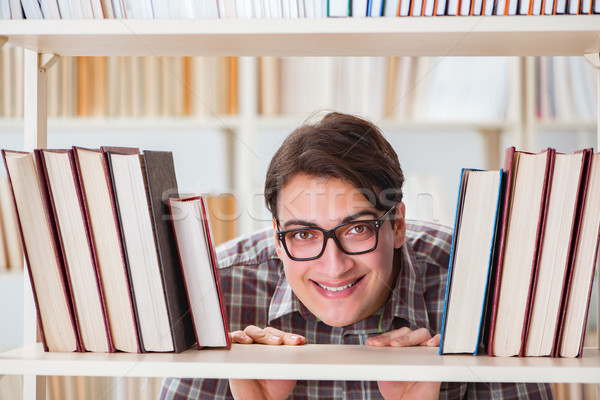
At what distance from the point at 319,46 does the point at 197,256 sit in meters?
0.35

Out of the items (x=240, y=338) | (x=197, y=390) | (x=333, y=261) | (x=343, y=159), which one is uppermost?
(x=343, y=159)

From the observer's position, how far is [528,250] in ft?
2.51

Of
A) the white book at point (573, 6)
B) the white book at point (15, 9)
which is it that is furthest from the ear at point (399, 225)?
the white book at point (15, 9)

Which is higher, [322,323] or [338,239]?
[338,239]

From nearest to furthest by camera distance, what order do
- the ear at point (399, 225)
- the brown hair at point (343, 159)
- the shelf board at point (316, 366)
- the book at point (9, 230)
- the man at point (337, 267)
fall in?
the shelf board at point (316, 366), the man at point (337, 267), the brown hair at point (343, 159), the ear at point (399, 225), the book at point (9, 230)

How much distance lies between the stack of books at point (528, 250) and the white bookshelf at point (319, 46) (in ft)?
0.17

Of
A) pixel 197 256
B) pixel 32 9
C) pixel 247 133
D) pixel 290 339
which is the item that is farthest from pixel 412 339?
pixel 247 133

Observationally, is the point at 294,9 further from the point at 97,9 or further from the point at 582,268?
the point at 582,268

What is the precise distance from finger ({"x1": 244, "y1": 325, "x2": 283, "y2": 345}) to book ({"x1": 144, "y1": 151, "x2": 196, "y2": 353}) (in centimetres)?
11

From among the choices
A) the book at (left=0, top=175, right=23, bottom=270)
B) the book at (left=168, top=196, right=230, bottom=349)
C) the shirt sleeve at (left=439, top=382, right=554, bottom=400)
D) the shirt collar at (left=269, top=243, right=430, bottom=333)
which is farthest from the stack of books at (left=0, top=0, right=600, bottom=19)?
the book at (left=0, top=175, right=23, bottom=270)

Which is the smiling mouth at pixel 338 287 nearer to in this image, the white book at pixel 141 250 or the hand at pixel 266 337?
the hand at pixel 266 337

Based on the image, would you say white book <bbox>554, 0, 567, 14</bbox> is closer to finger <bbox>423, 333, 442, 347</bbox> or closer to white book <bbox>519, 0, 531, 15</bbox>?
white book <bbox>519, 0, 531, 15</bbox>

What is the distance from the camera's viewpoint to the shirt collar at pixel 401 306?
1.33 m

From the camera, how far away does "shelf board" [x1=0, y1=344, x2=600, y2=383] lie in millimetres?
732
